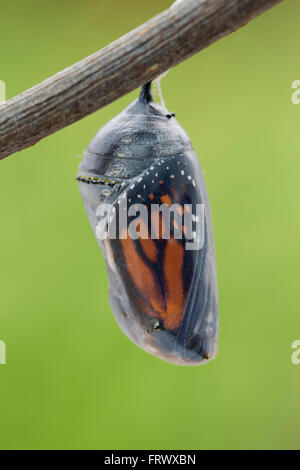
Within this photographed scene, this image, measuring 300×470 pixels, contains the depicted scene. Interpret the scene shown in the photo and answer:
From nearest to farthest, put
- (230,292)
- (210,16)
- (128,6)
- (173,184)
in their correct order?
(210,16)
(173,184)
(128,6)
(230,292)

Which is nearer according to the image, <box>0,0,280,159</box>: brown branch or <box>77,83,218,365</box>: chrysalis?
<box>0,0,280,159</box>: brown branch

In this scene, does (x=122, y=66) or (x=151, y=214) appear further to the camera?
(x=151, y=214)

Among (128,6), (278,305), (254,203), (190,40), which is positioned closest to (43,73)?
(128,6)

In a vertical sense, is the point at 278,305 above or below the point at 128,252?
above

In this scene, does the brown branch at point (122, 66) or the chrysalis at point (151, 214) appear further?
the chrysalis at point (151, 214)

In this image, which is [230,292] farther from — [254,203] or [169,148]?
[169,148]
